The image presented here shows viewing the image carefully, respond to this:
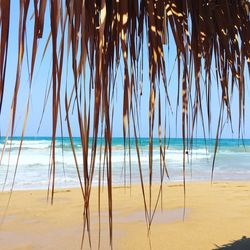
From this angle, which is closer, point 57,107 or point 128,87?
point 57,107

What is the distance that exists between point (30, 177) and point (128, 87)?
14331 millimetres

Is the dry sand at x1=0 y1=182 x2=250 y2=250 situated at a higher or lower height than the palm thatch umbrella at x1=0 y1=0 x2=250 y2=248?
lower

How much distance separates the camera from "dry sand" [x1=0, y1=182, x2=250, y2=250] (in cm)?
531

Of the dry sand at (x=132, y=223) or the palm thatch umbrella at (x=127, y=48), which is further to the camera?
the dry sand at (x=132, y=223)

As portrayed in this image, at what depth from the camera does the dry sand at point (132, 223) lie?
531cm

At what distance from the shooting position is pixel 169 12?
1458 mm

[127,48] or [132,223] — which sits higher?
[127,48]

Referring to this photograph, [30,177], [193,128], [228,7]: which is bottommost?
[30,177]

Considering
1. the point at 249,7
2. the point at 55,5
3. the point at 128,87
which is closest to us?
the point at 55,5

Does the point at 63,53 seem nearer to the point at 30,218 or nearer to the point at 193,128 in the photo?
the point at 193,128

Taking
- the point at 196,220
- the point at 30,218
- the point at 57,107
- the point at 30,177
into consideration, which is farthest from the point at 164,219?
the point at 30,177

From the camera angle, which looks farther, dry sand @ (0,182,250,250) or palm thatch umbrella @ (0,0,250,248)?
dry sand @ (0,182,250,250)

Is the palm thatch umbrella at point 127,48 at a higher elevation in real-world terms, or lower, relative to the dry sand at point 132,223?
higher

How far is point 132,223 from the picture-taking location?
21.2ft
